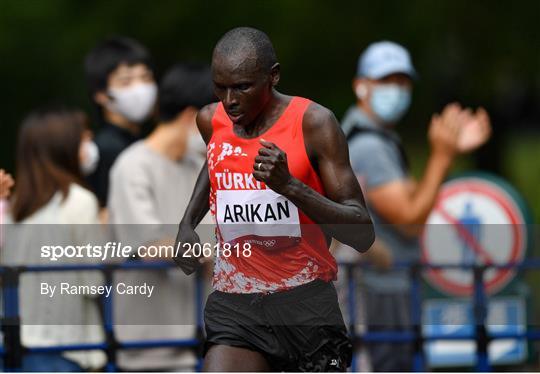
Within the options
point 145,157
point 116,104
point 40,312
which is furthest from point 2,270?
point 116,104

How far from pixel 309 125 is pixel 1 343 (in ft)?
9.08

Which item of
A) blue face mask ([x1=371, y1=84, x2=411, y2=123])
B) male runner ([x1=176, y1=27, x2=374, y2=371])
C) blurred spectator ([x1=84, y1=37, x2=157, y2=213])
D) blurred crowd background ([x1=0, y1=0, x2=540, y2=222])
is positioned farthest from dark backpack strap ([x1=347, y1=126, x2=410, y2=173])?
blurred crowd background ([x1=0, y1=0, x2=540, y2=222])

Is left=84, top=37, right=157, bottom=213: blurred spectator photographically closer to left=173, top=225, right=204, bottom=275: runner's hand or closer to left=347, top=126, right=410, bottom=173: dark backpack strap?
left=347, top=126, right=410, bottom=173: dark backpack strap

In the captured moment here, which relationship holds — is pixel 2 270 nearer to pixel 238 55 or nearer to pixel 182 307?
pixel 182 307

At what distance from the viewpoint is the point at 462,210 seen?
28.6 ft

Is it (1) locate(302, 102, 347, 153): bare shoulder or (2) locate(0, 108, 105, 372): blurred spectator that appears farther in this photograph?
(2) locate(0, 108, 105, 372): blurred spectator

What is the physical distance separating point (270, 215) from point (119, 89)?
318 centimetres

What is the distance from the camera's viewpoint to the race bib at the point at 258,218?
4445 millimetres

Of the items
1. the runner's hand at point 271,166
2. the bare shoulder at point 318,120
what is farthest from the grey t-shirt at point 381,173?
the runner's hand at point 271,166

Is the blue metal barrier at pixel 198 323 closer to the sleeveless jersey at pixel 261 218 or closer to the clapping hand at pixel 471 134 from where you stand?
the clapping hand at pixel 471 134

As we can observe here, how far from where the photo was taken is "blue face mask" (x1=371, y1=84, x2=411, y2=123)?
7.42 meters

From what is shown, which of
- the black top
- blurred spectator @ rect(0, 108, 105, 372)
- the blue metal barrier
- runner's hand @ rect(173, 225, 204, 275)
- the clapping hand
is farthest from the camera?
the clapping hand

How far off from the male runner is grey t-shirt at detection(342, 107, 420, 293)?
2.54m

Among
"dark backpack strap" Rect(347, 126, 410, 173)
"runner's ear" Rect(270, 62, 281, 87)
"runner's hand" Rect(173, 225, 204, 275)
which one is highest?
"dark backpack strap" Rect(347, 126, 410, 173)
